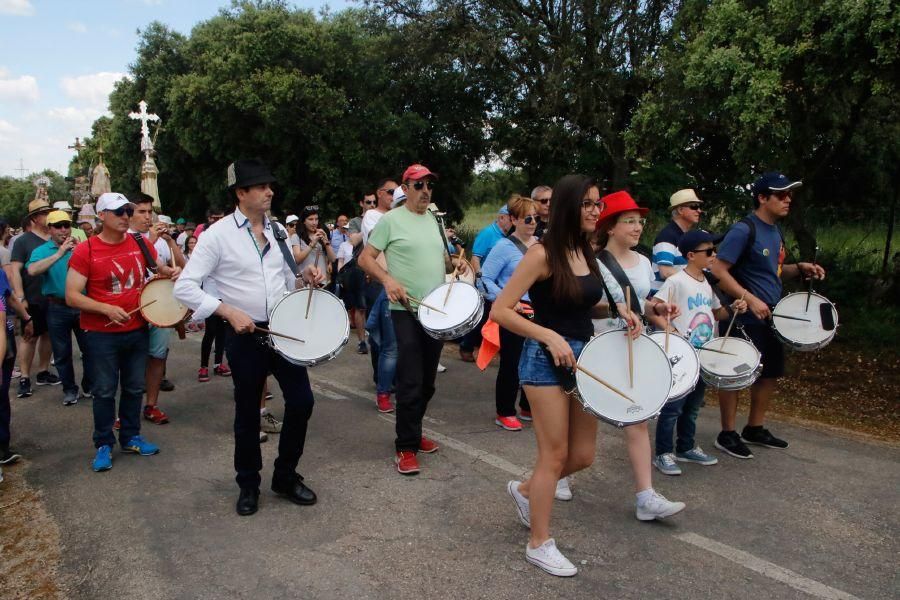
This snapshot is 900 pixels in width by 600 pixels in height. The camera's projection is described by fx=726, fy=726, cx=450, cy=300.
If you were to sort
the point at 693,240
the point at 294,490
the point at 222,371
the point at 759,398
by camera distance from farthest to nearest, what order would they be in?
the point at 222,371 < the point at 759,398 < the point at 693,240 < the point at 294,490

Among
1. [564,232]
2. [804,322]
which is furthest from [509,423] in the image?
[564,232]

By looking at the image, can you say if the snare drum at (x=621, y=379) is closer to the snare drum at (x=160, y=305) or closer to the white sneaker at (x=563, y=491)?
the white sneaker at (x=563, y=491)

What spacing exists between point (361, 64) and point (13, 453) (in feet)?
61.9

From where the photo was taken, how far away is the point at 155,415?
6473 mm

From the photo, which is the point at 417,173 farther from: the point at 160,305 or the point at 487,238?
the point at 160,305

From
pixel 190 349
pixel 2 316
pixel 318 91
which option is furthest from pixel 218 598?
pixel 318 91

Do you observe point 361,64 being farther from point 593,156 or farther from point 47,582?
point 47,582

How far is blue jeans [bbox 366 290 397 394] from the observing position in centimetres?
667

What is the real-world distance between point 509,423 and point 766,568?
2.77m

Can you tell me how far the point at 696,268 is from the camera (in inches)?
201

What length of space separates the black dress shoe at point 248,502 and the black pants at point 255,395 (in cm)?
3

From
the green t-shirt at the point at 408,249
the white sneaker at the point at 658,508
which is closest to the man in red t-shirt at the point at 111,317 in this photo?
the green t-shirt at the point at 408,249

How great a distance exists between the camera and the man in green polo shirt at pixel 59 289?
714cm

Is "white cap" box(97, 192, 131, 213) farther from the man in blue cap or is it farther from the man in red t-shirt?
the man in blue cap
